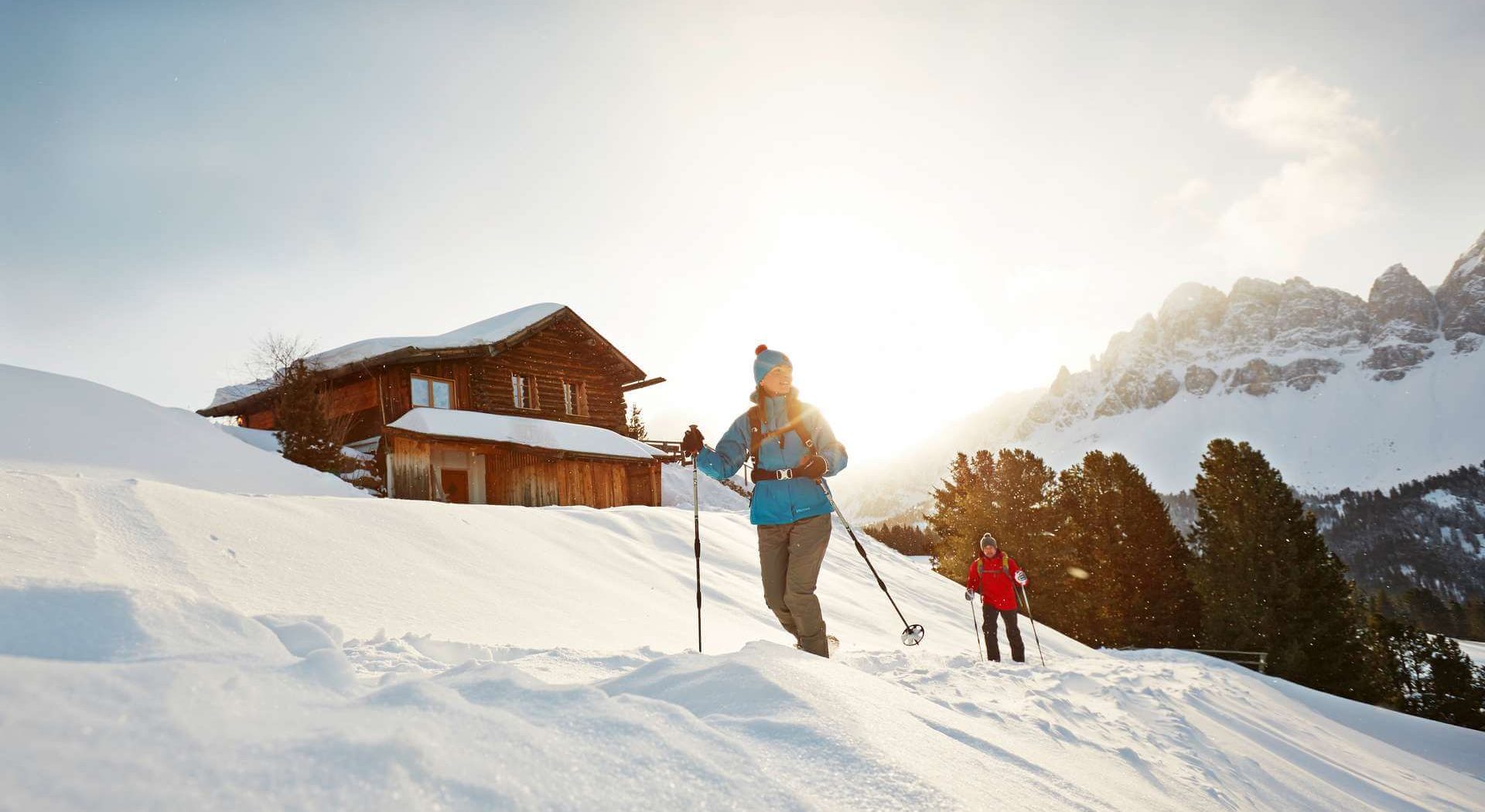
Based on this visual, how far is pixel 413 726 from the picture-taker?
1.53 metres

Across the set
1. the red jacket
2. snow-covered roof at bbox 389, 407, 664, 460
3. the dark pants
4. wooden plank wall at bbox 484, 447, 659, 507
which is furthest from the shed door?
the dark pants

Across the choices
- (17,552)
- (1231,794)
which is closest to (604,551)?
(17,552)

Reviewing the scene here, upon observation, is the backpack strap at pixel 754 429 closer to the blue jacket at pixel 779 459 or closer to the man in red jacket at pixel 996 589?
the blue jacket at pixel 779 459

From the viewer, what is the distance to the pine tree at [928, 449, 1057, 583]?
26547mm

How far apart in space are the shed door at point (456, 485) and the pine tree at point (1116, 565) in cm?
2031

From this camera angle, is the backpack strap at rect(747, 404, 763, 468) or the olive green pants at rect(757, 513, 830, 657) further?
the backpack strap at rect(747, 404, 763, 468)

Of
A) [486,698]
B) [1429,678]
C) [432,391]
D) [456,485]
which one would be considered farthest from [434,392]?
[1429,678]

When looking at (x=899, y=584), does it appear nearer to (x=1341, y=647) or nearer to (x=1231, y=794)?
(x=1231, y=794)

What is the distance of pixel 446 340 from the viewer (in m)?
21.0

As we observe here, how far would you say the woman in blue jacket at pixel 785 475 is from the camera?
489cm

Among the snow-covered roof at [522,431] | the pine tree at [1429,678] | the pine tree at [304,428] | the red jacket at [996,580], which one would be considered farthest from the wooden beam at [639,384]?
the pine tree at [1429,678]

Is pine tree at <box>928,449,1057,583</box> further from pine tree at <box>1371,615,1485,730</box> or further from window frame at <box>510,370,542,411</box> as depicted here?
window frame at <box>510,370,542,411</box>

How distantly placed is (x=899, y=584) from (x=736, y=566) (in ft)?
21.7

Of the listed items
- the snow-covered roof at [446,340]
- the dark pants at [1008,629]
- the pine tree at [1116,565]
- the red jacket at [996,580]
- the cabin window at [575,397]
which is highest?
the snow-covered roof at [446,340]
